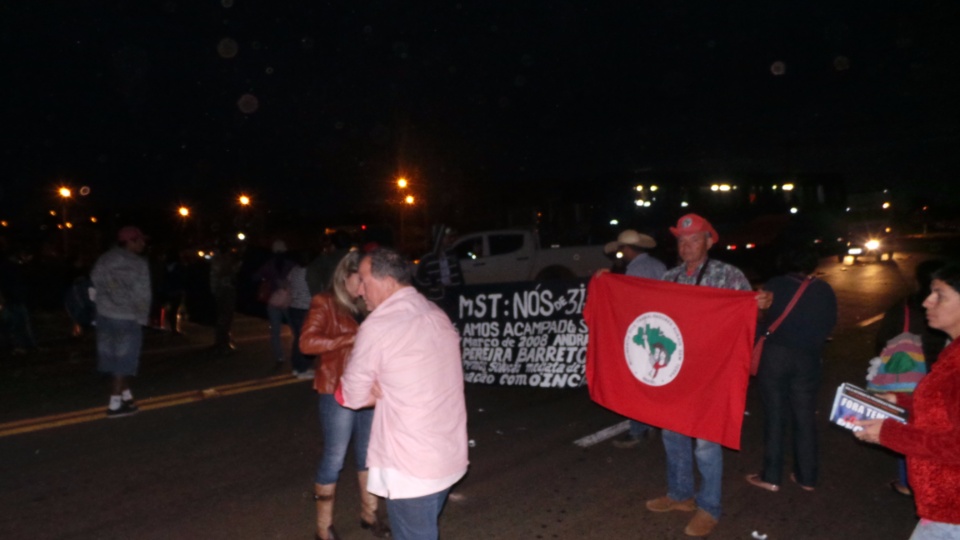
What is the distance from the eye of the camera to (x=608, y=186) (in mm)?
26625

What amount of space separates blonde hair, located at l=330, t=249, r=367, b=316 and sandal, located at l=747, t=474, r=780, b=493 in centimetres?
310

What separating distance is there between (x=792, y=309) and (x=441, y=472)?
9.28ft

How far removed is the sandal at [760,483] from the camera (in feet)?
16.9

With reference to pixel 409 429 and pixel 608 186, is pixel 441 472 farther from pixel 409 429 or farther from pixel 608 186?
pixel 608 186

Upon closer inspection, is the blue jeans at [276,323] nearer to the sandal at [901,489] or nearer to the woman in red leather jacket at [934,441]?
the sandal at [901,489]

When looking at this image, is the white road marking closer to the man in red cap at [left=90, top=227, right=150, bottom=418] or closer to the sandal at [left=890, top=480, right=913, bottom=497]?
the sandal at [left=890, top=480, right=913, bottom=497]

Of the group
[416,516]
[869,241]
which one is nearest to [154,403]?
[416,516]

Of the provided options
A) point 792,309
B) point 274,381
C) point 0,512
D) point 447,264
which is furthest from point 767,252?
point 0,512

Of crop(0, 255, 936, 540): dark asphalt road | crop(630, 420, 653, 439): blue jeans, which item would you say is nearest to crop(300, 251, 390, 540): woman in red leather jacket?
crop(0, 255, 936, 540): dark asphalt road

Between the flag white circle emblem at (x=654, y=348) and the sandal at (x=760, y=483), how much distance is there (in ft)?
4.13

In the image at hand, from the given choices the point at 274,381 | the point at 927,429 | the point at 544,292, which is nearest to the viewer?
the point at 927,429

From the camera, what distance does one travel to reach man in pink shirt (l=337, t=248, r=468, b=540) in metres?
2.78

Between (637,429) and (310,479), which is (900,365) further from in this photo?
(310,479)

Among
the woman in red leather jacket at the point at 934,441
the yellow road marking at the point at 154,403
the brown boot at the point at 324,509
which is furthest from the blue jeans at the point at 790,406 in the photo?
the yellow road marking at the point at 154,403
